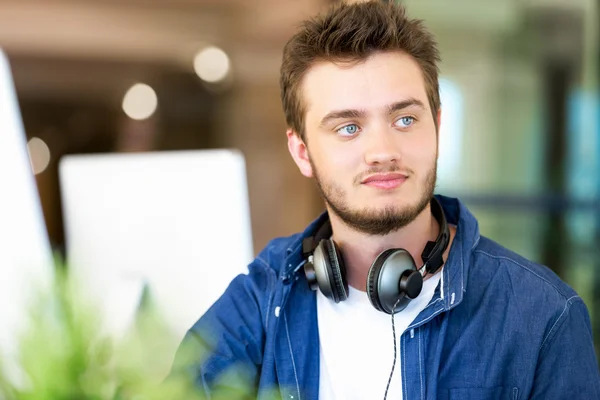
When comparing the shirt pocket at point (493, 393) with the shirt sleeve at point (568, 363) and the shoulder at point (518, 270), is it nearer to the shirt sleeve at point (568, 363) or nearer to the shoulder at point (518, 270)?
the shirt sleeve at point (568, 363)

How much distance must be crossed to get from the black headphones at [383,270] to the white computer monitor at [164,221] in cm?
21

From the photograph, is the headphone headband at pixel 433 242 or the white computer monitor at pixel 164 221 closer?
the headphone headband at pixel 433 242

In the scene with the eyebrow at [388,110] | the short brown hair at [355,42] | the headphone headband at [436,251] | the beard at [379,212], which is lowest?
the headphone headband at [436,251]

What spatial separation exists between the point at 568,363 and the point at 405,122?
522 millimetres

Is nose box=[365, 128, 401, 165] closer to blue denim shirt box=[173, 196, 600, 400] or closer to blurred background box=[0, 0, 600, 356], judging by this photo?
blue denim shirt box=[173, 196, 600, 400]

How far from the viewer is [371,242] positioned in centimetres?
142

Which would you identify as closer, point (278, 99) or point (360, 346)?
point (360, 346)

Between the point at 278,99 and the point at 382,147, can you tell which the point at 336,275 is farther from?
the point at 278,99

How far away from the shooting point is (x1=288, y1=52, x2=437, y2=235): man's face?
4.38 ft

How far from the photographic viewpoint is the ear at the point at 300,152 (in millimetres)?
1532

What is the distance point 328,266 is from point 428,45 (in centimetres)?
50

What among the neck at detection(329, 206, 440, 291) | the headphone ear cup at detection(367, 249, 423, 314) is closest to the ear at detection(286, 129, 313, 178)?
the neck at detection(329, 206, 440, 291)

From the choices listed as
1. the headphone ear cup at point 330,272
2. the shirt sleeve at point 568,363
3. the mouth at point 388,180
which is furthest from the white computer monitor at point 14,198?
the shirt sleeve at point 568,363

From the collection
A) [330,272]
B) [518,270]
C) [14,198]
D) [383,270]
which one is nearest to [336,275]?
[330,272]
